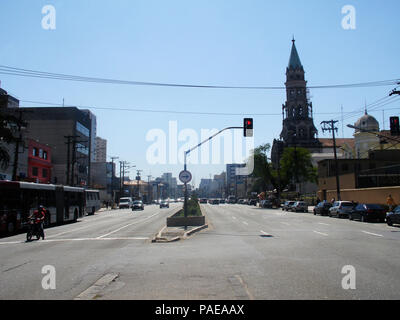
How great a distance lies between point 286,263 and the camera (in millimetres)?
10906

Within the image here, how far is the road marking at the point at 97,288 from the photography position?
24.0ft

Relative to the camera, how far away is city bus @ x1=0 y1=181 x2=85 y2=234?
21656mm

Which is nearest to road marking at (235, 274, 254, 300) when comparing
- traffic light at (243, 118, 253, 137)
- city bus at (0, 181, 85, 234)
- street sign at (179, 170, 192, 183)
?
traffic light at (243, 118, 253, 137)

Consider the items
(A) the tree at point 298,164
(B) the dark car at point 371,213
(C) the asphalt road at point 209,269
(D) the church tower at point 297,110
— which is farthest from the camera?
(D) the church tower at point 297,110

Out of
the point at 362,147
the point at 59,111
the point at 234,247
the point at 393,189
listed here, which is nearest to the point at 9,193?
the point at 234,247

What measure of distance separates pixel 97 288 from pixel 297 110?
346 feet

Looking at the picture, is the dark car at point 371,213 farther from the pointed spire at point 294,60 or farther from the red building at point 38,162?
the pointed spire at point 294,60

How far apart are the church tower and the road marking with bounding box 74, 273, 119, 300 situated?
102066 millimetres

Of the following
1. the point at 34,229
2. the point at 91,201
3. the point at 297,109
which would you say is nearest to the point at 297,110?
the point at 297,109

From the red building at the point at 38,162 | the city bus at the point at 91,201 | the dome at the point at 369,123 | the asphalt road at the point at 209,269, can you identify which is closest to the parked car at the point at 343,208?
the asphalt road at the point at 209,269

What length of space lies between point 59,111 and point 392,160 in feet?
198

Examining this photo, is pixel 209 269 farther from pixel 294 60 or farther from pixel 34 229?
pixel 294 60

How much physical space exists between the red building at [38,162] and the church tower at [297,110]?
2690 inches
